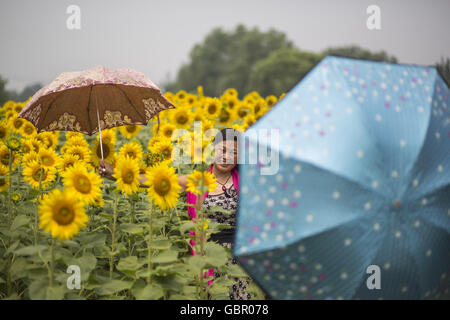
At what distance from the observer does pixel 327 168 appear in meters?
1.47

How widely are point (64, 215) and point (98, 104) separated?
162cm

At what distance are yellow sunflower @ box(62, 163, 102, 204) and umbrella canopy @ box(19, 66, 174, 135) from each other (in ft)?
2.46

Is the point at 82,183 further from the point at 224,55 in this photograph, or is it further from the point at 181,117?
the point at 224,55

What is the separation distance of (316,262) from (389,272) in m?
0.29

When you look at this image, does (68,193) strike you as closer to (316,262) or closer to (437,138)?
(316,262)

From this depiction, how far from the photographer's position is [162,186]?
195 cm

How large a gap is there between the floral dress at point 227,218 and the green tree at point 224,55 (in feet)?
153

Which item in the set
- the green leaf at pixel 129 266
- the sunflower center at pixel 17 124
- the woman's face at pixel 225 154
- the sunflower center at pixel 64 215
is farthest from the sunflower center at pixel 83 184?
the sunflower center at pixel 17 124

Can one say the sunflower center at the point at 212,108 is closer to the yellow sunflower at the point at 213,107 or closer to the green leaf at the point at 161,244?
the yellow sunflower at the point at 213,107

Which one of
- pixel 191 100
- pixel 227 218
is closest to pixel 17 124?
pixel 191 100

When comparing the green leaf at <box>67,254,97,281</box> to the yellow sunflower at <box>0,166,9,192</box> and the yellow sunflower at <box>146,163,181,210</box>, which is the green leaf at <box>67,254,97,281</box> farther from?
the yellow sunflower at <box>0,166,9,192</box>

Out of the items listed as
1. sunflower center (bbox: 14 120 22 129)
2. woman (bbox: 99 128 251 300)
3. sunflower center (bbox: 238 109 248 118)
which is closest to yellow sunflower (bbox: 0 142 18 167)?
woman (bbox: 99 128 251 300)
